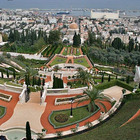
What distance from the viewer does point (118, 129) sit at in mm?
13758

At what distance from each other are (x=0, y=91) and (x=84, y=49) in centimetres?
3310

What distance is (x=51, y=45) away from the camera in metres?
58.2

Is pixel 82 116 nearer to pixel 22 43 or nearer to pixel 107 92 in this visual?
pixel 107 92

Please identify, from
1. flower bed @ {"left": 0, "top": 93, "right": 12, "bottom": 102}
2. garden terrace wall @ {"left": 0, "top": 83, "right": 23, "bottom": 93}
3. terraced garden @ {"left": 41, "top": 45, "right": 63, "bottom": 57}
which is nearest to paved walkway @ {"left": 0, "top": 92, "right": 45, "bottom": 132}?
flower bed @ {"left": 0, "top": 93, "right": 12, "bottom": 102}

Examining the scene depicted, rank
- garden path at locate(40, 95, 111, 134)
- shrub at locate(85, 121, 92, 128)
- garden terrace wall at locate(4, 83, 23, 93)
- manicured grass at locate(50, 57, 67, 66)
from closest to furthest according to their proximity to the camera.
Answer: shrub at locate(85, 121, 92, 128) → garden path at locate(40, 95, 111, 134) → garden terrace wall at locate(4, 83, 23, 93) → manicured grass at locate(50, 57, 67, 66)

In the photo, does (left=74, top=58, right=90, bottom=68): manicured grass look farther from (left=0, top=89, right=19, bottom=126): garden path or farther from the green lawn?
the green lawn

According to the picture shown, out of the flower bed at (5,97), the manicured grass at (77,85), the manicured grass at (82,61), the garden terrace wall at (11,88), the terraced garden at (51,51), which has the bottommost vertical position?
the manicured grass at (82,61)

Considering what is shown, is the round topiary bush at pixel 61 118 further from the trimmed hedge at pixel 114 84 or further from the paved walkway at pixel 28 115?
the trimmed hedge at pixel 114 84

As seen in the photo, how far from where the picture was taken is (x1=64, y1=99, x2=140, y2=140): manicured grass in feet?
41.1

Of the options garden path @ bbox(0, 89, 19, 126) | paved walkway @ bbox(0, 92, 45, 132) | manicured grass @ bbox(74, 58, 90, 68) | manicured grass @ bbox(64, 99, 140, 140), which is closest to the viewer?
manicured grass @ bbox(64, 99, 140, 140)

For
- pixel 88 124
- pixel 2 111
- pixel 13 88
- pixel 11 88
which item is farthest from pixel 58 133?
pixel 11 88

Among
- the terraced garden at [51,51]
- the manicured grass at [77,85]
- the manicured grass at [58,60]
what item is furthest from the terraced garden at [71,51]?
the manicured grass at [77,85]

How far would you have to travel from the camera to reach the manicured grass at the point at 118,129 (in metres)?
12.5

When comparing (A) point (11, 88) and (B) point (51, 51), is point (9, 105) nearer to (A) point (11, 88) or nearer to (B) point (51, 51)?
(A) point (11, 88)
